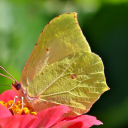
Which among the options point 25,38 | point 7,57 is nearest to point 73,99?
point 7,57

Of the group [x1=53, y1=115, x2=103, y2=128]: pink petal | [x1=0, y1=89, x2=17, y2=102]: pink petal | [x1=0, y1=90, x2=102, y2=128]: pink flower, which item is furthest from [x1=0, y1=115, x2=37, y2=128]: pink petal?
[x1=0, y1=89, x2=17, y2=102]: pink petal

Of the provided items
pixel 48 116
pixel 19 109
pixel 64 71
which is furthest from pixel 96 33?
pixel 48 116

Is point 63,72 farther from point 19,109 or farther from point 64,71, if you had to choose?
point 19,109

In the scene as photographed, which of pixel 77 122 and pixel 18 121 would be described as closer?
pixel 18 121

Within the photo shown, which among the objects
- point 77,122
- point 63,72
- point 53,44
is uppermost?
point 53,44

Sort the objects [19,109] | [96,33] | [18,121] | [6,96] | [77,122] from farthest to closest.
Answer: [96,33] < [6,96] < [19,109] < [77,122] < [18,121]

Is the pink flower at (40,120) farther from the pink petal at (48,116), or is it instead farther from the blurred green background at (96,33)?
the blurred green background at (96,33)
